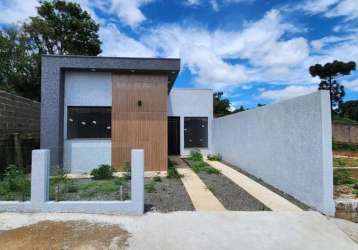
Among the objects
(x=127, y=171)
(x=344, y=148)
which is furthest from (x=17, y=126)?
(x=344, y=148)

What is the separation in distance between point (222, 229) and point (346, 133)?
23.6 m

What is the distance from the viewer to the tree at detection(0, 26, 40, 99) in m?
22.2

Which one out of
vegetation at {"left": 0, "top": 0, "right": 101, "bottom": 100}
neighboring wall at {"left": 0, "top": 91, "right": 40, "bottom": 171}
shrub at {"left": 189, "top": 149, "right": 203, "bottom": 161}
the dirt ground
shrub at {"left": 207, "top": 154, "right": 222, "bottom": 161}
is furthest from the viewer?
vegetation at {"left": 0, "top": 0, "right": 101, "bottom": 100}

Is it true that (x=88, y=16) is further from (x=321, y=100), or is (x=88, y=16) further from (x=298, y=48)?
(x=321, y=100)

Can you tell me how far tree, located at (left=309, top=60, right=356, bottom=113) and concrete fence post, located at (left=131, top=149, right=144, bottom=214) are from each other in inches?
1249

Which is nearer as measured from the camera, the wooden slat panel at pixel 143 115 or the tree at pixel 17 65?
the wooden slat panel at pixel 143 115

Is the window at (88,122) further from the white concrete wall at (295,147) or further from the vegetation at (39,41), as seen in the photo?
the vegetation at (39,41)

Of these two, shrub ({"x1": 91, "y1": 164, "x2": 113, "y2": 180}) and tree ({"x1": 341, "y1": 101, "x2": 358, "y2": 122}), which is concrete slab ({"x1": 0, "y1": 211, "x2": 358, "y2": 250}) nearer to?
shrub ({"x1": 91, "y1": 164, "x2": 113, "y2": 180})

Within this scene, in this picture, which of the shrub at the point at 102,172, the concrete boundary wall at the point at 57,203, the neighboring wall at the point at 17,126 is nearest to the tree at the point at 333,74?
the neighboring wall at the point at 17,126

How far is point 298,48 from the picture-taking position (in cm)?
1650

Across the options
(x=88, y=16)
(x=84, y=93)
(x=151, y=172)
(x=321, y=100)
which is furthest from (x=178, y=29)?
(x=88, y=16)

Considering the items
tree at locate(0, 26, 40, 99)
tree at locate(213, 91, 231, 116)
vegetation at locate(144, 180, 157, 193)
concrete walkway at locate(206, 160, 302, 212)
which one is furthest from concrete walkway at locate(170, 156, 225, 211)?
tree at locate(213, 91, 231, 116)

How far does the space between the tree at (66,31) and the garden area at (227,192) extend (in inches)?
731

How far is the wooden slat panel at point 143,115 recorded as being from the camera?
10828 millimetres
